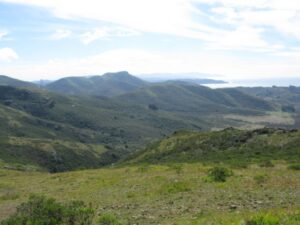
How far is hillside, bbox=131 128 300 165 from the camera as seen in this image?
49281 mm

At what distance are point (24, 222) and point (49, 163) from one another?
126803mm

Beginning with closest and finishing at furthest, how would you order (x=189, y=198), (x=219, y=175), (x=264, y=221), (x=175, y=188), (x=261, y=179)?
(x=264, y=221), (x=189, y=198), (x=175, y=188), (x=261, y=179), (x=219, y=175)

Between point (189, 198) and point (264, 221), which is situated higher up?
point (264, 221)

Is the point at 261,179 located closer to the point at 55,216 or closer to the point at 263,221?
the point at 263,221

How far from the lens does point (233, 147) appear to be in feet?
195

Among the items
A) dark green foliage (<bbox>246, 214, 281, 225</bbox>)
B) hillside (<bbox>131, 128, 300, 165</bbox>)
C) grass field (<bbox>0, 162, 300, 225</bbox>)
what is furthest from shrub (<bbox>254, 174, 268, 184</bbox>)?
hillside (<bbox>131, 128, 300, 165</bbox>)

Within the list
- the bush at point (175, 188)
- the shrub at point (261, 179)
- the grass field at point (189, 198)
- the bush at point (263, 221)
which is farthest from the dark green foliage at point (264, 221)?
the shrub at point (261, 179)

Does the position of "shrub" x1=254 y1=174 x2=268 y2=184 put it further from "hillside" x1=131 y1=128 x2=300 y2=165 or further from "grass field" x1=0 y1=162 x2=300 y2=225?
"hillside" x1=131 y1=128 x2=300 y2=165

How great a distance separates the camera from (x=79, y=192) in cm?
2912

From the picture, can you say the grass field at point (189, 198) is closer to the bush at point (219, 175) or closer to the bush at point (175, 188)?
the bush at point (175, 188)

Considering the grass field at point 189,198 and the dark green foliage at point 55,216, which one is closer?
the dark green foliage at point 55,216

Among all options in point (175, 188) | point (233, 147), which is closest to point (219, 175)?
point (175, 188)

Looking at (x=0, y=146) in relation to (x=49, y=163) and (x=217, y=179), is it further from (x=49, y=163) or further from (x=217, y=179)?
(x=217, y=179)

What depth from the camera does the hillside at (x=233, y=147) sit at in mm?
49281
